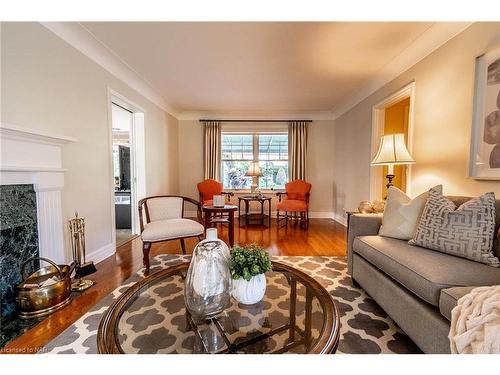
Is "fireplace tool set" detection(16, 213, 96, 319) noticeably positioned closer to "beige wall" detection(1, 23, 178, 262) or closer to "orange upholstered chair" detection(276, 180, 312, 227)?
"beige wall" detection(1, 23, 178, 262)

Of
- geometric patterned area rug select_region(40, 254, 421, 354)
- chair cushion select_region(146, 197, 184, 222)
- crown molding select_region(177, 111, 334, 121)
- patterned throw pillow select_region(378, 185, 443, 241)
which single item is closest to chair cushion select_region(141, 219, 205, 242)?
chair cushion select_region(146, 197, 184, 222)

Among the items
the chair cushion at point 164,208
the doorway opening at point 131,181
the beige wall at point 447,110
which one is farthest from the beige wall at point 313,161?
the chair cushion at point 164,208

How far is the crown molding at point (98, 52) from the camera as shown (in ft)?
6.90

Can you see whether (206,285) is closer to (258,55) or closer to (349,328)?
(349,328)

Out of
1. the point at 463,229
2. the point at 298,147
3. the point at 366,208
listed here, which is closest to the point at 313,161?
the point at 298,147

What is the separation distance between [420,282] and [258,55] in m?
2.67

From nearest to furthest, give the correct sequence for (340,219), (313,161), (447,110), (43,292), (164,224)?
(43,292) → (447,110) → (164,224) → (340,219) → (313,161)

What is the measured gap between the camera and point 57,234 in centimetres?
202

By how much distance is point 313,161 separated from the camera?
5320 millimetres

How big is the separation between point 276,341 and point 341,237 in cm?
311

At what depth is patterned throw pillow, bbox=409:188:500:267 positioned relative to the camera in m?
1.34

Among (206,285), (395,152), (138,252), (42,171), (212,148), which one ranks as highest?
(212,148)

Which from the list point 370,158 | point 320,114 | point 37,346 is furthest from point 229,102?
point 37,346

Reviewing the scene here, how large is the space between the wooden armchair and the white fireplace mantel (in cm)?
72
